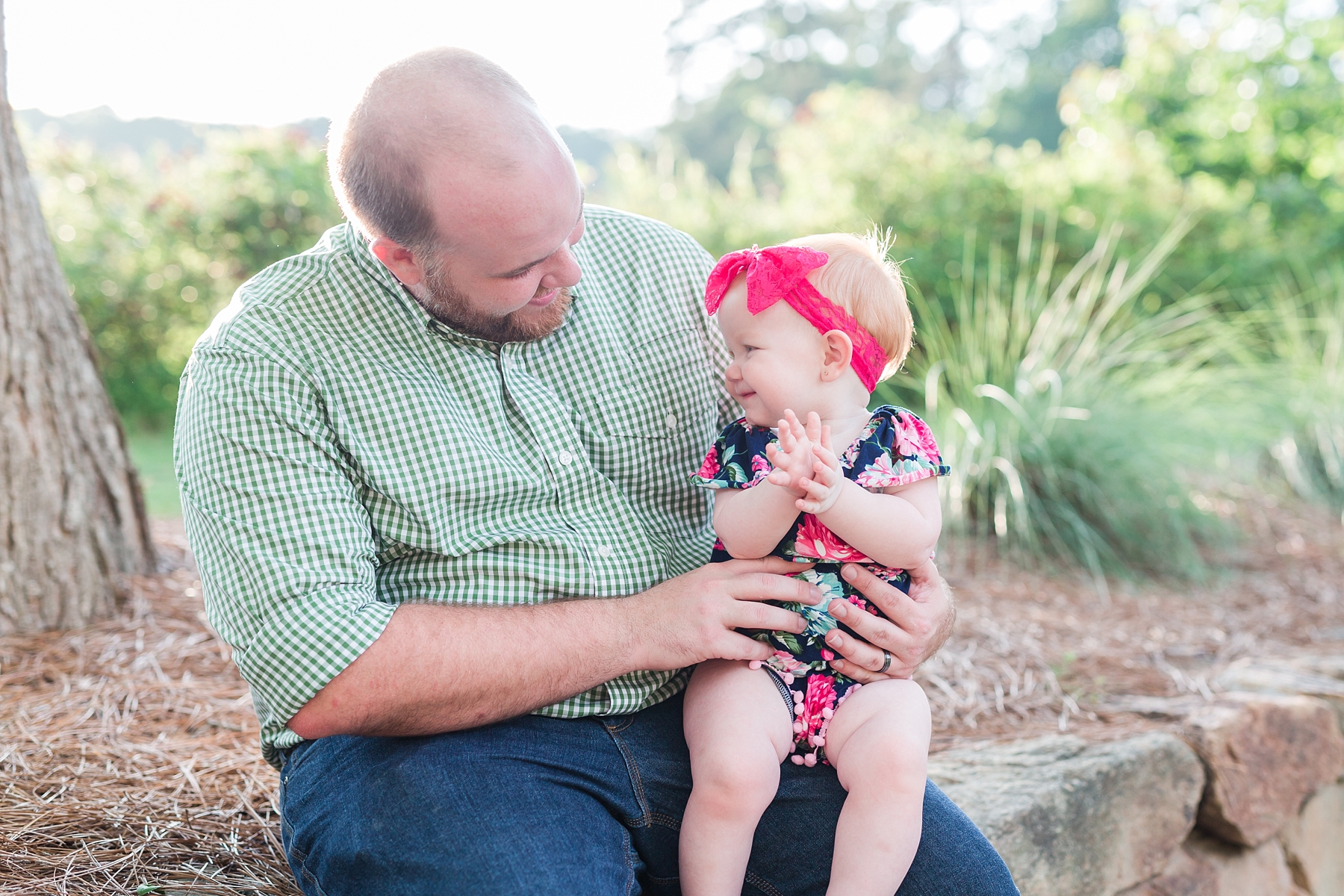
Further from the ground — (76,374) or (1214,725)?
(76,374)

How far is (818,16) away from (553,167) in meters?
26.7

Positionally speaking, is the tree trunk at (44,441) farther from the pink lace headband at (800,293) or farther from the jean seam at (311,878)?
the pink lace headband at (800,293)

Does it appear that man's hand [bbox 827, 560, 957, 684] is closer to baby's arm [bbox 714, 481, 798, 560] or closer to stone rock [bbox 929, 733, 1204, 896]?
baby's arm [bbox 714, 481, 798, 560]

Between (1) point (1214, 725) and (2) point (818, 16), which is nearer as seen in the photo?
(1) point (1214, 725)

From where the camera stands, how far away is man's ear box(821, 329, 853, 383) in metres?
1.55

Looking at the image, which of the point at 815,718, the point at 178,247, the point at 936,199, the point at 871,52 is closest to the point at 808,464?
the point at 815,718

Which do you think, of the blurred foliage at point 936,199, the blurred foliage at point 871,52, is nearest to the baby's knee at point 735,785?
the blurred foliage at point 936,199

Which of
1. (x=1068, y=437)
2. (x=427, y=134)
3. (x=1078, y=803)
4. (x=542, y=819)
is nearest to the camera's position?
(x=542, y=819)

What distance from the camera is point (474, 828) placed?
1.29 meters

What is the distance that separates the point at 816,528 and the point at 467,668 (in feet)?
1.93

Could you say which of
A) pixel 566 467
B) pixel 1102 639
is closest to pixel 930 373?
pixel 1102 639

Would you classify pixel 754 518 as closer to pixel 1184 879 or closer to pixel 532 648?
pixel 532 648

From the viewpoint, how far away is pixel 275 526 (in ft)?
4.46

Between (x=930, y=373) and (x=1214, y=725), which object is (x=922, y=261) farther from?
(x=1214, y=725)
